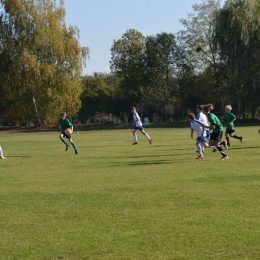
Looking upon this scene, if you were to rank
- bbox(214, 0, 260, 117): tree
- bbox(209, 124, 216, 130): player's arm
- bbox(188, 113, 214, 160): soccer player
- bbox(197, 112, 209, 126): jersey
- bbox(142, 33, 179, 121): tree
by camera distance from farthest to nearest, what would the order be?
bbox(142, 33, 179, 121): tree
bbox(214, 0, 260, 117): tree
bbox(197, 112, 209, 126): jersey
bbox(188, 113, 214, 160): soccer player
bbox(209, 124, 216, 130): player's arm

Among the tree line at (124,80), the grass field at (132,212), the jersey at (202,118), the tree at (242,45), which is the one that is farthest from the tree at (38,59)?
the grass field at (132,212)

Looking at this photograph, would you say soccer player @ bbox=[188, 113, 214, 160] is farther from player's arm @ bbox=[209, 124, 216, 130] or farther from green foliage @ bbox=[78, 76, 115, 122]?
green foliage @ bbox=[78, 76, 115, 122]

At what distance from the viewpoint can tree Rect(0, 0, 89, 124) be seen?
199ft

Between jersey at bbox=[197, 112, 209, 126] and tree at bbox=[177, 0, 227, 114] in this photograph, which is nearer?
jersey at bbox=[197, 112, 209, 126]

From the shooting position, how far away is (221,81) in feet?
238

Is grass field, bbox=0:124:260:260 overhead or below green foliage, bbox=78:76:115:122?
below

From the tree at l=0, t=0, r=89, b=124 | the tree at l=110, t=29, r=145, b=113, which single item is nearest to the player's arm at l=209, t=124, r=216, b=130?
the tree at l=0, t=0, r=89, b=124

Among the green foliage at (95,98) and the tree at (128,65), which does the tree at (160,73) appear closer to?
the tree at (128,65)

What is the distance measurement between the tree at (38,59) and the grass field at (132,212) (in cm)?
4416

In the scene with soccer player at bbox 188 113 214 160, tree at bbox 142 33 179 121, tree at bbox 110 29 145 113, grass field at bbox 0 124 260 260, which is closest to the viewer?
grass field at bbox 0 124 260 260

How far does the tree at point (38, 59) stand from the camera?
60.8m

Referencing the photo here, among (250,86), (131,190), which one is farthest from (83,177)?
(250,86)

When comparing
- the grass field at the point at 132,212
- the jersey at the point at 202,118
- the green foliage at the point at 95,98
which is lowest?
the grass field at the point at 132,212

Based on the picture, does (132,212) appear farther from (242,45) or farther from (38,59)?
(38,59)
